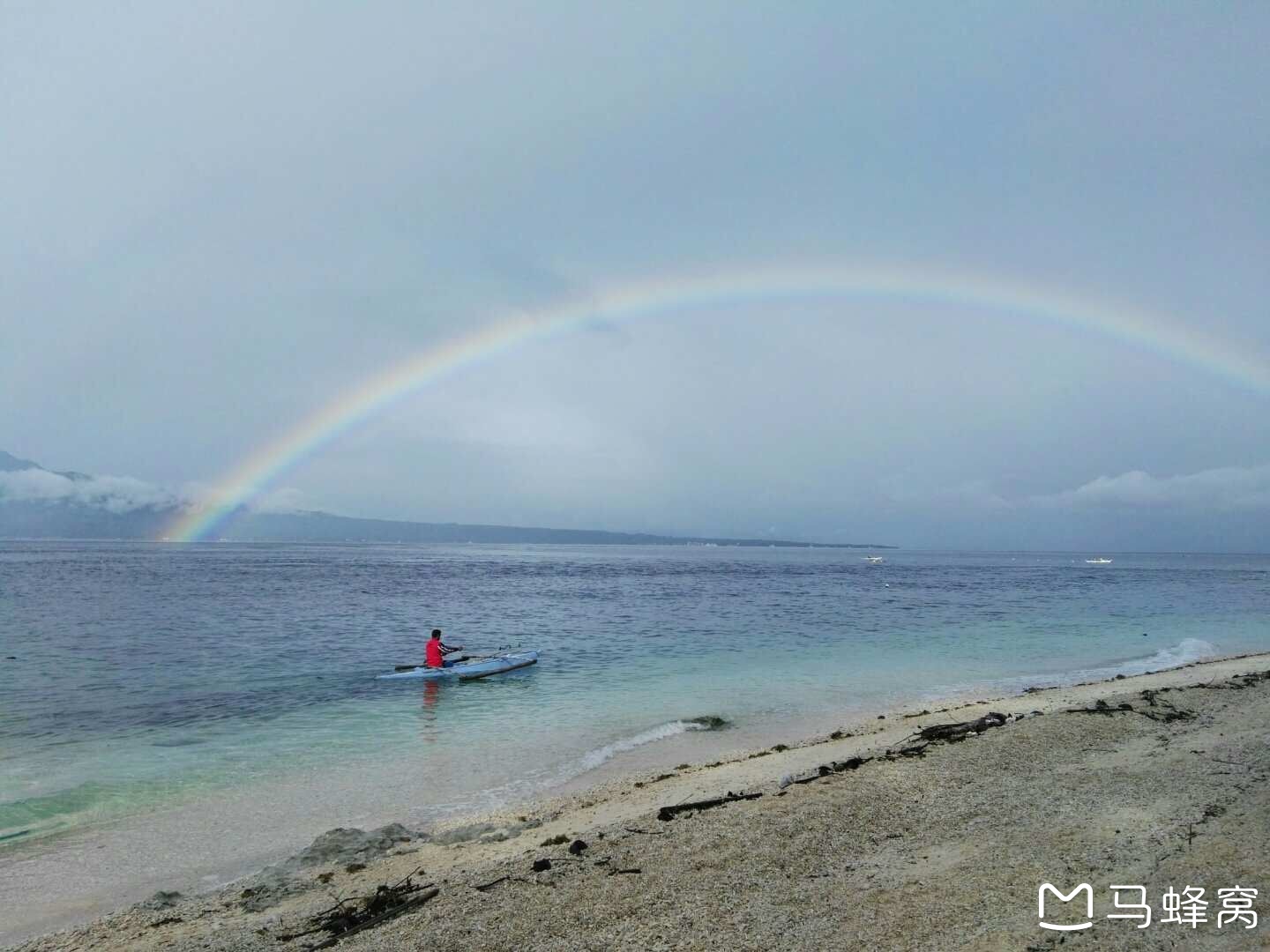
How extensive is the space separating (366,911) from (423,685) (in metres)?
17.0

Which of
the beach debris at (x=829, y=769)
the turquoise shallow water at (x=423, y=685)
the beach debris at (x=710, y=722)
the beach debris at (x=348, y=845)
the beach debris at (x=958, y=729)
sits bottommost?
the turquoise shallow water at (x=423, y=685)

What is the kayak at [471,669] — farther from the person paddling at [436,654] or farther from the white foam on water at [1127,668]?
the white foam on water at [1127,668]

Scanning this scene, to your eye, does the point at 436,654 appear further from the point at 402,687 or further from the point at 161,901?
the point at 161,901

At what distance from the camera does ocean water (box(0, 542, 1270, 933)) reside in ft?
41.1

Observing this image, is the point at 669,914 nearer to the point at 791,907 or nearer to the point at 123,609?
the point at 791,907

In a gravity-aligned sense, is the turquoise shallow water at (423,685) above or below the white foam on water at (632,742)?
below

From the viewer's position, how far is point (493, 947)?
6.24m

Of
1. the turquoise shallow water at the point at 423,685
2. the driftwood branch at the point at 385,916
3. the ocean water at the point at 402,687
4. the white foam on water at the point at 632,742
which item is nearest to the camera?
the driftwood branch at the point at 385,916

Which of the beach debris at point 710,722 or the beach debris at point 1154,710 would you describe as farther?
the beach debris at point 710,722

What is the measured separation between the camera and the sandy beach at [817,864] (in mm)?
6289

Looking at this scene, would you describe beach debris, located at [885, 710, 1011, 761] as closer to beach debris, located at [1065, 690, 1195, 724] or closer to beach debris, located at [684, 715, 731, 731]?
beach debris, located at [1065, 690, 1195, 724]

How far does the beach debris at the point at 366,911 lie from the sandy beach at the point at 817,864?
48 millimetres

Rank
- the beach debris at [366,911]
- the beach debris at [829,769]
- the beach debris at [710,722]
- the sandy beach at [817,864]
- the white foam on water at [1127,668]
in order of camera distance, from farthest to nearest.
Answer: the white foam on water at [1127,668], the beach debris at [710,722], the beach debris at [829,769], the beach debris at [366,911], the sandy beach at [817,864]

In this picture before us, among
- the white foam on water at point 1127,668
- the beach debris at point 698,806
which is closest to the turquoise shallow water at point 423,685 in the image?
the white foam on water at point 1127,668
